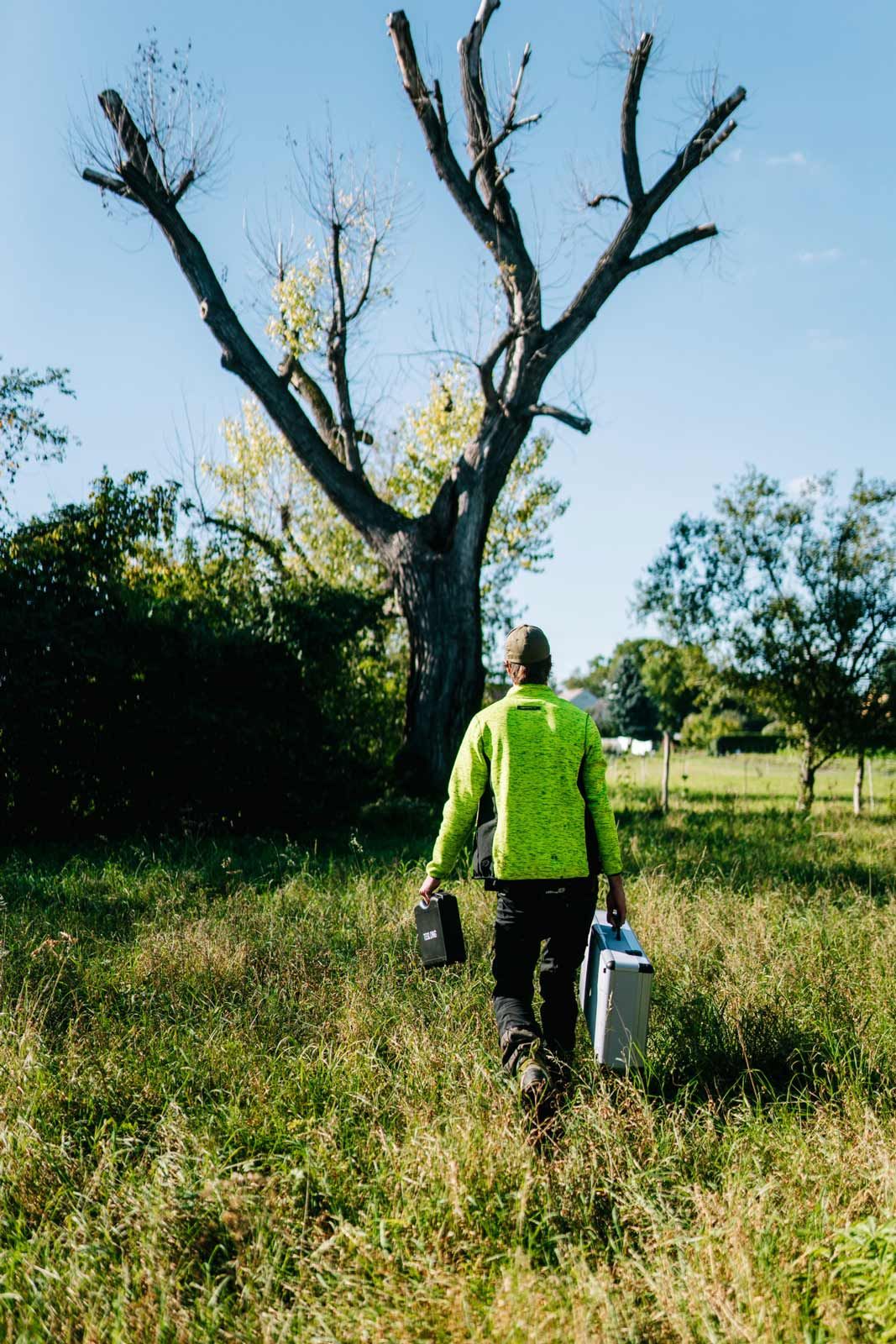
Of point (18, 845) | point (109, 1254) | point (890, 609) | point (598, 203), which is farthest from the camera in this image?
point (890, 609)

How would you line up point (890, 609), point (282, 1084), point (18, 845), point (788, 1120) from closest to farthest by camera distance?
point (788, 1120) → point (282, 1084) → point (18, 845) → point (890, 609)

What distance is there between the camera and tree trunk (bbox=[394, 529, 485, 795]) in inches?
519

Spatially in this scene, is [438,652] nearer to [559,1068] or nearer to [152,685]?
[152,685]

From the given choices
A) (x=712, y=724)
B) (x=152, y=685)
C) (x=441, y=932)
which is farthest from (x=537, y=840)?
(x=712, y=724)

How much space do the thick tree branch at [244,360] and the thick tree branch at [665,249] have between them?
4.89 meters

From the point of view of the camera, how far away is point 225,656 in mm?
10781

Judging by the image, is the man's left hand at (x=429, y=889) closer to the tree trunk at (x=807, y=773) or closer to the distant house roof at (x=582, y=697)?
the tree trunk at (x=807, y=773)

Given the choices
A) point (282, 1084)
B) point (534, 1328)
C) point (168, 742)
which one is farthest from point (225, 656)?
point (534, 1328)

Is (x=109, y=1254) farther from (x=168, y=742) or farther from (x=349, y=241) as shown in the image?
(x=349, y=241)

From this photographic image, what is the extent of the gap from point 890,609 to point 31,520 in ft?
44.8

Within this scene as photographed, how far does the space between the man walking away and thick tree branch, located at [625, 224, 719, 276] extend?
11053mm

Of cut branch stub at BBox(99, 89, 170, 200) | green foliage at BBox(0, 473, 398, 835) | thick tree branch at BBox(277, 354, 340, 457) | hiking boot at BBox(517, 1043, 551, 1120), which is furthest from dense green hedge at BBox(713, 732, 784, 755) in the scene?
hiking boot at BBox(517, 1043, 551, 1120)

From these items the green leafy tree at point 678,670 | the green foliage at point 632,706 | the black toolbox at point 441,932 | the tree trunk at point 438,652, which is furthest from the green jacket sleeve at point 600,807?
the green foliage at point 632,706

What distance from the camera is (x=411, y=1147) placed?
3.35 meters
